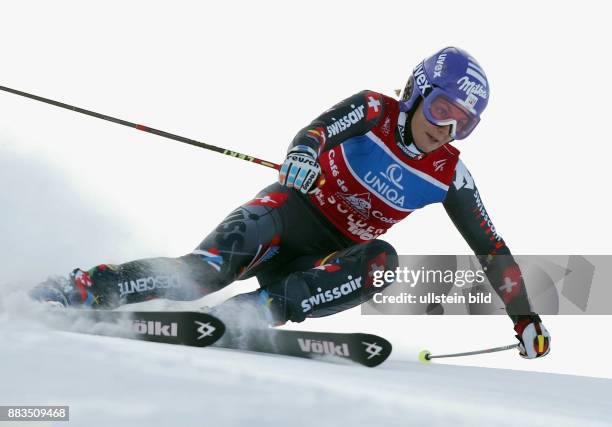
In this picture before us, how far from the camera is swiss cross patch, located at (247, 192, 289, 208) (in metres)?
3.79

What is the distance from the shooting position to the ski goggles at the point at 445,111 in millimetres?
3623

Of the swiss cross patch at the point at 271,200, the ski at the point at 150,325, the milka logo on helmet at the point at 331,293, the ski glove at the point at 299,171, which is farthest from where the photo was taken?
the swiss cross patch at the point at 271,200

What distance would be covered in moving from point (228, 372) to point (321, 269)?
184 cm

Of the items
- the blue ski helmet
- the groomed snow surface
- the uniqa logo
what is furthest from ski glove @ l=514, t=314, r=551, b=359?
the groomed snow surface

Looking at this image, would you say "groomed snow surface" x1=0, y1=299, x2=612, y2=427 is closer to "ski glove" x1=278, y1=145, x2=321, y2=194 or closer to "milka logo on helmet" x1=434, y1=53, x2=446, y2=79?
"ski glove" x1=278, y1=145, x2=321, y2=194

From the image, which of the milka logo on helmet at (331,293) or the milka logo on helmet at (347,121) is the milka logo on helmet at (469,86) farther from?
the milka logo on helmet at (331,293)

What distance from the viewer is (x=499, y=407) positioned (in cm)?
178

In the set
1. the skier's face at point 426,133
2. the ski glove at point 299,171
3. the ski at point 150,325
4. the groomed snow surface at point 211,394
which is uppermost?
Answer: the skier's face at point 426,133

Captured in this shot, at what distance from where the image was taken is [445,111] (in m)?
3.63

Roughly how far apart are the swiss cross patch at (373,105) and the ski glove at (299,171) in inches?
25.8

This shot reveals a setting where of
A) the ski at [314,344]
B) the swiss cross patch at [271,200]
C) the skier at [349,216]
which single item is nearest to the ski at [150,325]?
the ski at [314,344]

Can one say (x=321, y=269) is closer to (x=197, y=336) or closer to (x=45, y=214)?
(x=197, y=336)

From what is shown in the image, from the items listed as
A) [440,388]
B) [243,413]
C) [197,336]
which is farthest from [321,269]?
[243,413]

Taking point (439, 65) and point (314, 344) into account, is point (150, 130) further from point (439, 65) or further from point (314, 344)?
point (314, 344)
